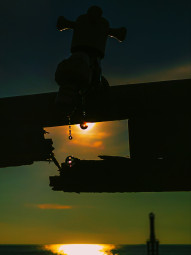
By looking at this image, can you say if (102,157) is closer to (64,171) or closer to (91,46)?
(64,171)

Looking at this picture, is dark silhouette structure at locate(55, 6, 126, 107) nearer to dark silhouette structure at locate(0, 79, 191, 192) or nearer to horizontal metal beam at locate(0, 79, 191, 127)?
horizontal metal beam at locate(0, 79, 191, 127)

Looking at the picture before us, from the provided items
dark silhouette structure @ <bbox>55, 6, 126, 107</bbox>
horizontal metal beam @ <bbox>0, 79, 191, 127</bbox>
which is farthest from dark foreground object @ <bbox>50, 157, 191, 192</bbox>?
dark silhouette structure @ <bbox>55, 6, 126, 107</bbox>

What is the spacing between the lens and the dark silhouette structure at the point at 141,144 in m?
2.29

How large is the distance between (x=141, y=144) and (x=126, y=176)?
238mm

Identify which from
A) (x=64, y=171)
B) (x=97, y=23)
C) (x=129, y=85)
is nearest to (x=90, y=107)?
(x=129, y=85)

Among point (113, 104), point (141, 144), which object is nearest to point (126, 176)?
point (141, 144)

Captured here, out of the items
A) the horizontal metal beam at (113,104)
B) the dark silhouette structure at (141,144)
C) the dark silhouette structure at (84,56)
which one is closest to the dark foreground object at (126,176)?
the dark silhouette structure at (141,144)

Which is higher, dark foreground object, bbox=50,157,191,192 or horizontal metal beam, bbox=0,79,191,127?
horizontal metal beam, bbox=0,79,191,127

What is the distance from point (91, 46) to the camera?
5.34 feet

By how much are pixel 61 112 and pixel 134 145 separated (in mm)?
575

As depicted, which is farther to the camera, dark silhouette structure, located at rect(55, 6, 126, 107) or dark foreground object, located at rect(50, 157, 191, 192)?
dark foreground object, located at rect(50, 157, 191, 192)

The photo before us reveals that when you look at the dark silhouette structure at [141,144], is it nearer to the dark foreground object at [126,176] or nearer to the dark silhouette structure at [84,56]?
the dark foreground object at [126,176]

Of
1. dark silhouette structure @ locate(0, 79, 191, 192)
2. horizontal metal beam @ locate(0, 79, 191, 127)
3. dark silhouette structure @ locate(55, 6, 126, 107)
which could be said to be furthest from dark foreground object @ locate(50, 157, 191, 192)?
dark silhouette structure @ locate(55, 6, 126, 107)

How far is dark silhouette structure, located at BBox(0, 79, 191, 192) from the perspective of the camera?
7.50ft
